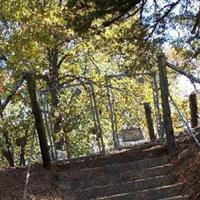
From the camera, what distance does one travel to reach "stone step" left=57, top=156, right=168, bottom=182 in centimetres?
757

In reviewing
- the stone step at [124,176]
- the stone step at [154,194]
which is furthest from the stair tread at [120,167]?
the stone step at [154,194]

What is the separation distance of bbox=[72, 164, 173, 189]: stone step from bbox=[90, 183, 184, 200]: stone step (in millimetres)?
569

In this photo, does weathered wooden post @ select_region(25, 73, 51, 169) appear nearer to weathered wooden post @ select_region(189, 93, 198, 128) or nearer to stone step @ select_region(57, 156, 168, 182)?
stone step @ select_region(57, 156, 168, 182)

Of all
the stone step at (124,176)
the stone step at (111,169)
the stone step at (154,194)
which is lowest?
the stone step at (154,194)

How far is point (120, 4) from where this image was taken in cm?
1098

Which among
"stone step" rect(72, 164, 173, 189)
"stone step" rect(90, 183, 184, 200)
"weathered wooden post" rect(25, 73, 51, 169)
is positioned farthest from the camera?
"weathered wooden post" rect(25, 73, 51, 169)

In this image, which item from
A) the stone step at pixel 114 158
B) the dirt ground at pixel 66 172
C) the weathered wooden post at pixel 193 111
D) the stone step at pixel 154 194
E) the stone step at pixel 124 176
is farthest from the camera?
the weathered wooden post at pixel 193 111

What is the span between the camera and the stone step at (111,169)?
7.57 meters

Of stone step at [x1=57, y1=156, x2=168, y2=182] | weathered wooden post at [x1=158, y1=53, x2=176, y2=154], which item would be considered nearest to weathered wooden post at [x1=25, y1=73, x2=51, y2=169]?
stone step at [x1=57, y1=156, x2=168, y2=182]

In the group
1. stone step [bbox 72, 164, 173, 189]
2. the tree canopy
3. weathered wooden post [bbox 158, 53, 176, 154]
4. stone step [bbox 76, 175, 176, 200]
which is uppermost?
the tree canopy

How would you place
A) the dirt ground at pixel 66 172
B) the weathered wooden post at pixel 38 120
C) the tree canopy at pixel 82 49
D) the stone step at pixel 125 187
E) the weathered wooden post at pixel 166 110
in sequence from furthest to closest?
the tree canopy at pixel 82 49
the weathered wooden post at pixel 166 110
the weathered wooden post at pixel 38 120
the stone step at pixel 125 187
the dirt ground at pixel 66 172

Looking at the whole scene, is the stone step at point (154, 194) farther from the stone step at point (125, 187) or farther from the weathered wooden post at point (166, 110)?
the weathered wooden post at point (166, 110)

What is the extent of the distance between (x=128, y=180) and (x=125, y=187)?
0.97ft

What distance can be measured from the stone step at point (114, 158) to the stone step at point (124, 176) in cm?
65
